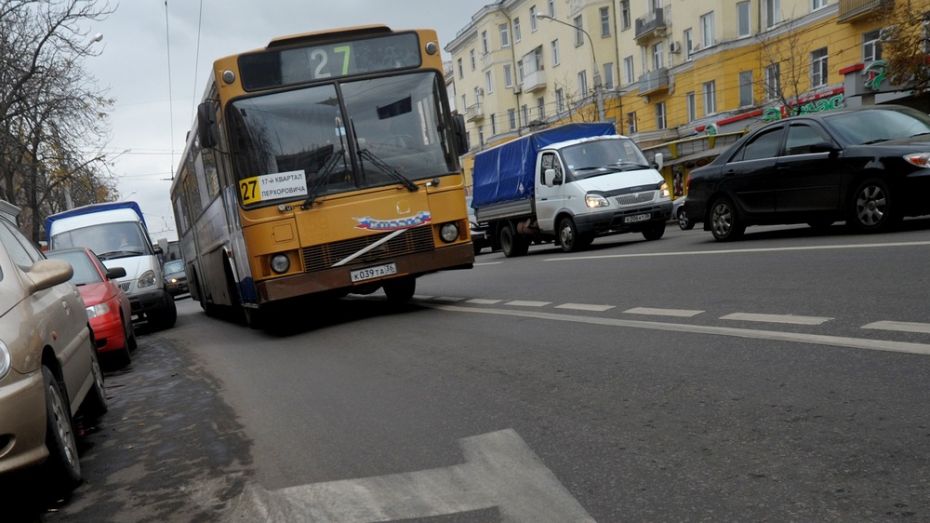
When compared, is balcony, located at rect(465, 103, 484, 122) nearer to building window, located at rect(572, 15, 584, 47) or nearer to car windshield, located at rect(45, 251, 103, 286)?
building window, located at rect(572, 15, 584, 47)

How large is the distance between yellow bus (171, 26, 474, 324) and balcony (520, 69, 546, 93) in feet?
160

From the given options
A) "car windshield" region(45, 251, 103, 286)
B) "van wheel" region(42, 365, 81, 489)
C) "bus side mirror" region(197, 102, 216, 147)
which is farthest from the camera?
"car windshield" region(45, 251, 103, 286)

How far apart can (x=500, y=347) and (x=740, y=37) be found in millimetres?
34243

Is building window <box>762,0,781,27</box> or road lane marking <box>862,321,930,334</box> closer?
road lane marking <box>862,321,930,334</box>

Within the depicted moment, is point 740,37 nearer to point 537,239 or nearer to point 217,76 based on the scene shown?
point 537,239

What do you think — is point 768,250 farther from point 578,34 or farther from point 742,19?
point 578,34

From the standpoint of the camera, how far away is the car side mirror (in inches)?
167

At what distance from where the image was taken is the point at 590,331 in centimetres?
649

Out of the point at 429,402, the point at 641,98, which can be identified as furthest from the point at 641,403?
the point at 641,98

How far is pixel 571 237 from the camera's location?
16.1 metres

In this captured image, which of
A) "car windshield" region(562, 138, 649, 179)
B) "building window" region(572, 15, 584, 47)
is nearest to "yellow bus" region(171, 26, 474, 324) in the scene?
"car windshield" region(562, 138, 649, 179)

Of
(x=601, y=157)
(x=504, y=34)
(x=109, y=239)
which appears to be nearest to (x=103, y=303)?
(x=109, y=239)

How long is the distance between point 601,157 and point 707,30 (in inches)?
1014

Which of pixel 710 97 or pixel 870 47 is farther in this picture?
pixel 710 97
